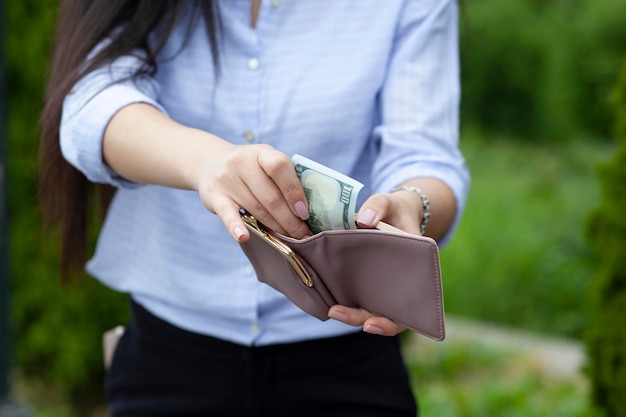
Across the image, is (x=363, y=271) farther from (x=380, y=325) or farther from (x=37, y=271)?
(x=37, y=271)

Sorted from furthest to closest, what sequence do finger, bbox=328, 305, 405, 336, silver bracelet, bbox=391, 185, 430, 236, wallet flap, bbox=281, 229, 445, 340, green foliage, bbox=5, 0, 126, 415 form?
1. green foliage, bbox=5, 0, 126, 415
2. silver bracelet, bbox=391, 185, 430, 236
3. finger, bbox=328, 305, 405, 336
4. wallet flap, bbox=281, 229, 445, 340

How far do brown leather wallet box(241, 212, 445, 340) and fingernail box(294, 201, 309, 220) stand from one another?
3 cm

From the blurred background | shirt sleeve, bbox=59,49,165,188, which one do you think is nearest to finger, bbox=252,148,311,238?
shirt sleeve, bbox=59,49,165,188

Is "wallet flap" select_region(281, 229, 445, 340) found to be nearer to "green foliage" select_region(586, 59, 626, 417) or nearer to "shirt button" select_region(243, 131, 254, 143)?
"shirt button" select_region(243, 131, 254, 143)

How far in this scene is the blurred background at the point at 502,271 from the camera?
8.92 ft

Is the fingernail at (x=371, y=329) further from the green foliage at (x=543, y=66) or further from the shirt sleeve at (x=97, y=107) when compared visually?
the green foliage at (x=543, y=66)

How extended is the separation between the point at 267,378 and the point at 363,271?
43cm

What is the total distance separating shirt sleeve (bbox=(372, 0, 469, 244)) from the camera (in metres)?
1.52

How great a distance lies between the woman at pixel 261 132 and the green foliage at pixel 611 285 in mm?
1092

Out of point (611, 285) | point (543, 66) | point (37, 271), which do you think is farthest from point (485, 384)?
point (543, 66)

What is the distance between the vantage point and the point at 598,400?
9.02ft

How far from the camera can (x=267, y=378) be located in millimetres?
1579

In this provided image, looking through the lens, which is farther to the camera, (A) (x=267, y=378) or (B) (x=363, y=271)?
(A) (x=267, y=378)

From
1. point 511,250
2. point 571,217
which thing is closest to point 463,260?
point 511,250
